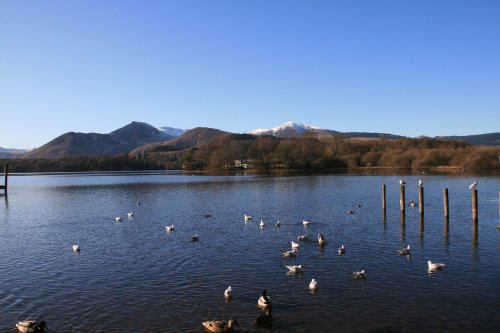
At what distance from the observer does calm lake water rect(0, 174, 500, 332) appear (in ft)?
46.8

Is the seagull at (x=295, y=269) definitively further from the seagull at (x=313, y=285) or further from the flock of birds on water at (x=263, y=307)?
the seagull at (x=313, y=285)

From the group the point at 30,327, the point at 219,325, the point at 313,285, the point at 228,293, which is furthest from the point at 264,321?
the point at 30,327

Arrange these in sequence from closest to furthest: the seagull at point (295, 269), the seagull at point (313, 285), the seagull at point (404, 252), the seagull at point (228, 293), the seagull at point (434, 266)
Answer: the seagull at point (228, 293)
the seagull at point (313, 285)
the seagull at point (434, 266)
the seagull at point (295, 269)
the seagull at point (404, 252)

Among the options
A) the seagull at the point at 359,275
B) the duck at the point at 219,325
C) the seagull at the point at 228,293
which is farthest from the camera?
the seagull at the point at 359,275

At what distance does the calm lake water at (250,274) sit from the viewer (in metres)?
14.3

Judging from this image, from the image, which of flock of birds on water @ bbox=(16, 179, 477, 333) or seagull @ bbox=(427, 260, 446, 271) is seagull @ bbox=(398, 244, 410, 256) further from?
seagull @ bbox=(427, 260, 446, 271)

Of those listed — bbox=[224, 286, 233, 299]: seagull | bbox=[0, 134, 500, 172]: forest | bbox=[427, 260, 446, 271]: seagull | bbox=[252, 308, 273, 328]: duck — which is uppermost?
bbox=[0, 134, 500, 172]: forest

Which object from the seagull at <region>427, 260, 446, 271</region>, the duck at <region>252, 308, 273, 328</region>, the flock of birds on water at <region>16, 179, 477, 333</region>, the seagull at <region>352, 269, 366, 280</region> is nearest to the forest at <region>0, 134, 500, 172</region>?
the flock of birds on water at <region>16, 179, 477, 333</region>

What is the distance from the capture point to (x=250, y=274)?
19469 mm

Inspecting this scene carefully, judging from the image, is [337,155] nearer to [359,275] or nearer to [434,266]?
[434,266]

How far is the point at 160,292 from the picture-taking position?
56.5 feet

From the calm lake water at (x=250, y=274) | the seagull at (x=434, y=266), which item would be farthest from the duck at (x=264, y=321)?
the seagull at (x=434, y=266)

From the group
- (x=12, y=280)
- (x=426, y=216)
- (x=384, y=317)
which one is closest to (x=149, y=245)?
(x=12, y=280)

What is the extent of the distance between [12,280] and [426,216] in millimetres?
29723
